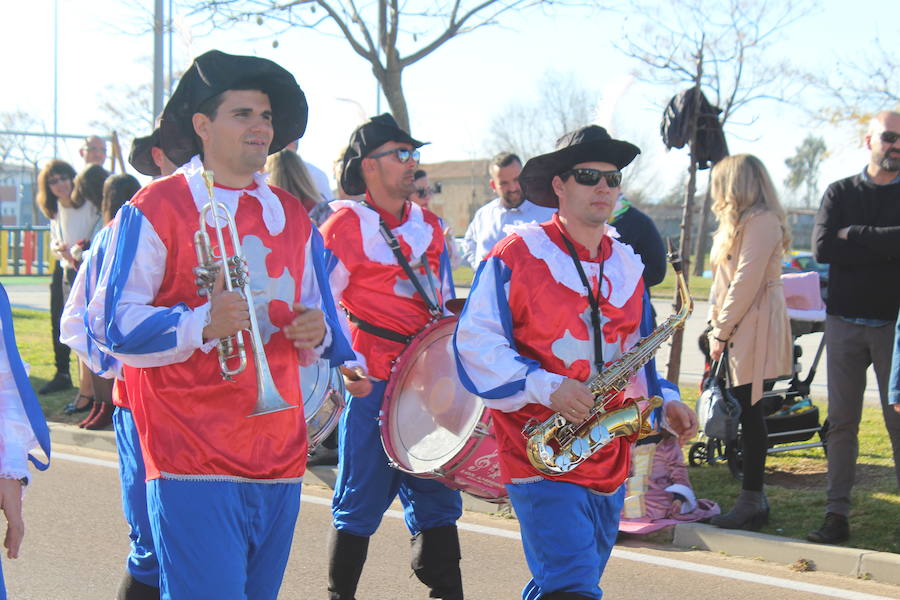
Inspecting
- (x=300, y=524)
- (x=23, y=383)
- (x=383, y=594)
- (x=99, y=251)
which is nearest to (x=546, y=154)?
(x=99, y=251)

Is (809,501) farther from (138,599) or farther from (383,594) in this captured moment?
(138,599)

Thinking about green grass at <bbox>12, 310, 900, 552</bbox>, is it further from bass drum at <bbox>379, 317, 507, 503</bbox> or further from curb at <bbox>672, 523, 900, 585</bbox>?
bass drum at <bbox>379, 317, 507, 503</bbox>

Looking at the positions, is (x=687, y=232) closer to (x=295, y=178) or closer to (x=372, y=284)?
(x=295, y=178)

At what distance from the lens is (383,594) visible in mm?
5340

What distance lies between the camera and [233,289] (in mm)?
3133

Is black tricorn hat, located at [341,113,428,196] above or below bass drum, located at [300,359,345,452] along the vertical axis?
above

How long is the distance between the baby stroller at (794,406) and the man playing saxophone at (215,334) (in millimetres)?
4381

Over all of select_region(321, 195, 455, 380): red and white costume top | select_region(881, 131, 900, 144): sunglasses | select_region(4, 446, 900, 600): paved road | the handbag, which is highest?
select_region(881, 131, 900, 144): sunglasses

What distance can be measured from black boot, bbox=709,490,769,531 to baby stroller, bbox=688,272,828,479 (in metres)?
0.88

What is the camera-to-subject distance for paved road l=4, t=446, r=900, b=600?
5.32m

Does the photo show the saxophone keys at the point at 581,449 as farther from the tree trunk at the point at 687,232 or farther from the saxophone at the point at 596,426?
the tree trunk at the point at 687,232

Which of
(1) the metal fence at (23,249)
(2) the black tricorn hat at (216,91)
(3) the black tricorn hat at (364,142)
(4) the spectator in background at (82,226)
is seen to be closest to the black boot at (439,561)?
(3) the black tricorn hat at (364,142)

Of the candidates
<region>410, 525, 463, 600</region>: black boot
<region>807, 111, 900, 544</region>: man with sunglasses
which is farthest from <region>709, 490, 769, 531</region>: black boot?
<region>410, 525, 463, 600</region>: black boot

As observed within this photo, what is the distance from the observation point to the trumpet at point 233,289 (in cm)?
314
